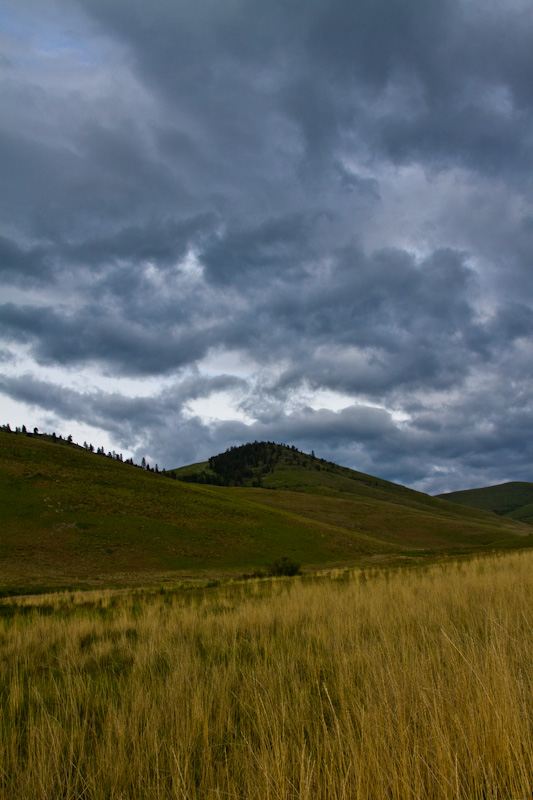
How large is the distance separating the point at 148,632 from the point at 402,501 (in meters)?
197

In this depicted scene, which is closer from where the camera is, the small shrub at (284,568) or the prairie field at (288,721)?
the prairie field at (288,721)

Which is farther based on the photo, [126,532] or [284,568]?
[126,532]

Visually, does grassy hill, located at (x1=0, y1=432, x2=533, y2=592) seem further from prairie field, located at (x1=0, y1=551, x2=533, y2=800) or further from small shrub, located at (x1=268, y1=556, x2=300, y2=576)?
prairie field, located at (x1=0, y1=551, x2=533, y2=800)

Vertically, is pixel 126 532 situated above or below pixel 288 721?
below

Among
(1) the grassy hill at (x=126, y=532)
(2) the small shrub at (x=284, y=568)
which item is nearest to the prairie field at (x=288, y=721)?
(2) the small shrub at (x=284, y=568)

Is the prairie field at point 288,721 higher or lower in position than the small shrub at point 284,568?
higher

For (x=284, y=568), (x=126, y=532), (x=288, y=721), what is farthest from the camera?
(x=126, y=532)

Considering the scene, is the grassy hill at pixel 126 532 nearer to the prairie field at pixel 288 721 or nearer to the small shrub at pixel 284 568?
the small shrub at pixel 284 568

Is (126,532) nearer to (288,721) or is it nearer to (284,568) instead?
(284,568)

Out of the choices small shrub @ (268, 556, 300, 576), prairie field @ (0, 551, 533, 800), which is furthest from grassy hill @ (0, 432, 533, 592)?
prairie field @ (0, 551, 533, 800)

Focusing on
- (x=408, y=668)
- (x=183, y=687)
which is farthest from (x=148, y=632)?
(x=408, y=668)

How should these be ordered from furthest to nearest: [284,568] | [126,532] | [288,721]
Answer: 1. [126,532]
2. [284,568]
3. [288,721]

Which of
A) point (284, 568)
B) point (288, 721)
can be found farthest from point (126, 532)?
point (288, 721)

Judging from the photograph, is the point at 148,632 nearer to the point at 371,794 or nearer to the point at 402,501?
the point at 371,794
